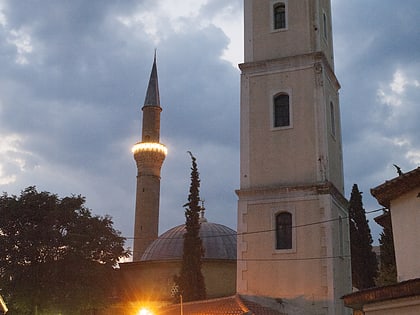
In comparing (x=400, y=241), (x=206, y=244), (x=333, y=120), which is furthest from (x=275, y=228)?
(x=206, y=244)

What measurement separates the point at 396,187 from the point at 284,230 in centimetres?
773

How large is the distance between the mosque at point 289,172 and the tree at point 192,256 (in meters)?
4.70

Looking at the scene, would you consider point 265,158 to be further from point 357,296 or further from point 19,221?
point 19,221

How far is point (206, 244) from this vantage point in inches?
1585

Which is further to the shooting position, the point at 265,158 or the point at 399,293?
the point at 265,158

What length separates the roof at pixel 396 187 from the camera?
15.9m

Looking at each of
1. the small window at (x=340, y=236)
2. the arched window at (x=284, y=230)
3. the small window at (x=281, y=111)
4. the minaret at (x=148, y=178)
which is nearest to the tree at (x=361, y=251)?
the small window at (x=340, y=236)

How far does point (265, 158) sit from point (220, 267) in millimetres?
14886

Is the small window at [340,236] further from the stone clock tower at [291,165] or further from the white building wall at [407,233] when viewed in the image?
the white building wall at [407,233]

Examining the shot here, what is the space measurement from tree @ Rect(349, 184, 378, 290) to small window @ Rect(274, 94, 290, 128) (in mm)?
12543

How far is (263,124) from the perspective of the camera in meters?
25.2

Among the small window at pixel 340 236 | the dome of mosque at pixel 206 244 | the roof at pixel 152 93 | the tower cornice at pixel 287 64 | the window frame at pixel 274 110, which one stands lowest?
the small window at pixel 340 236

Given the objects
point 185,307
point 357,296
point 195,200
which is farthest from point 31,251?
point 357,296

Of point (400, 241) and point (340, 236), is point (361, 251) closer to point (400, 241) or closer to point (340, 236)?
point (340, 236)
